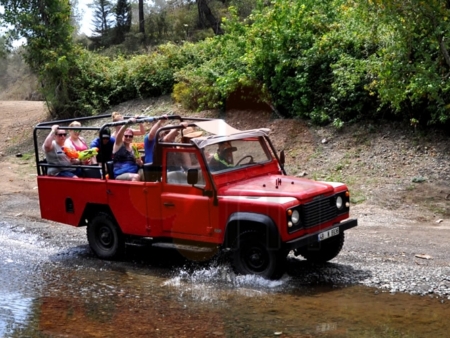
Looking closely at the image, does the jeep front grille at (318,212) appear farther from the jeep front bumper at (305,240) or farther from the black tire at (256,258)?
the black tire at (256,258)

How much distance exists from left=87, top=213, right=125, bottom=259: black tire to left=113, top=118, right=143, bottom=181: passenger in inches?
28.9

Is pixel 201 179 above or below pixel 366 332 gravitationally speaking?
above

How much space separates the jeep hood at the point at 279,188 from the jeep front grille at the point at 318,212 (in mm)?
104

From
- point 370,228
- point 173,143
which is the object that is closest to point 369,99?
point 370,228

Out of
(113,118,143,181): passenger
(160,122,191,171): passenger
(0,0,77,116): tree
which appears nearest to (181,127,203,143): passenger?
(160,122,191,171): passenger

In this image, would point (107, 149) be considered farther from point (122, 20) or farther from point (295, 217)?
point (122, 20)

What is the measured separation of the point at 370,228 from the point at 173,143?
12.8 ft

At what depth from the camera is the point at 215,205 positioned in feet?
26.9

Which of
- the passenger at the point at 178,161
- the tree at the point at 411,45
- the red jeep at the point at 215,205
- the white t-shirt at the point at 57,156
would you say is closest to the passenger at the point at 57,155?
the white t-shirt at the point at 57,156

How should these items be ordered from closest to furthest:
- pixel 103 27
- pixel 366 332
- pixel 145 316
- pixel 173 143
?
pixel 366 332 < pixel 145 316 < pixel 173 143 < pixel 103 27

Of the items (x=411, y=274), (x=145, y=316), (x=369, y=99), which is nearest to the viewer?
(x=145, y=316)

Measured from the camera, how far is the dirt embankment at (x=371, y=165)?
39.3 feet

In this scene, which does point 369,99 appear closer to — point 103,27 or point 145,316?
point 145,316

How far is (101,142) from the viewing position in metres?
9.71
